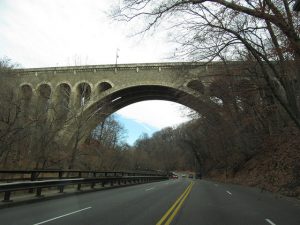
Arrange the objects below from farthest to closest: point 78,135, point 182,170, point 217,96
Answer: point 182,170, point 217,96, point 78,135

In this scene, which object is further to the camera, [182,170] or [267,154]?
[182,170]

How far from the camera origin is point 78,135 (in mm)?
32688

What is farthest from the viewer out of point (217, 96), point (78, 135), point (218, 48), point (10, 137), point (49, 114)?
point (217, 96)

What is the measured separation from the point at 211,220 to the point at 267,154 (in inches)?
1021

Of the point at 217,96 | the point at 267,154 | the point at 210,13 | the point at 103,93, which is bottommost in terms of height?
the point at 267,154

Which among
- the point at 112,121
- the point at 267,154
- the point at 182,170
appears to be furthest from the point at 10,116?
the point at 182,170

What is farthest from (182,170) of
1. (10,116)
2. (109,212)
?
(109,212)

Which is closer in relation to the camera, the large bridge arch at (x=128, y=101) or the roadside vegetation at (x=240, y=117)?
the roadside vegetation at (x=240, y=117)

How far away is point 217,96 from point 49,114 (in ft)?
54.2

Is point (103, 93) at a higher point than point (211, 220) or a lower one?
higher

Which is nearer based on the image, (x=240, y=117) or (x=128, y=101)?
(x=240, y=117)

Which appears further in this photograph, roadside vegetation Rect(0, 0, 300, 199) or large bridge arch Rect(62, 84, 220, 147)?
large bridge arch Rect(62, 84, 220, 147)

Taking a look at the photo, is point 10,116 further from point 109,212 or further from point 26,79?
point 26,79

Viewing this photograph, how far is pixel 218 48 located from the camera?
50.8 feet
